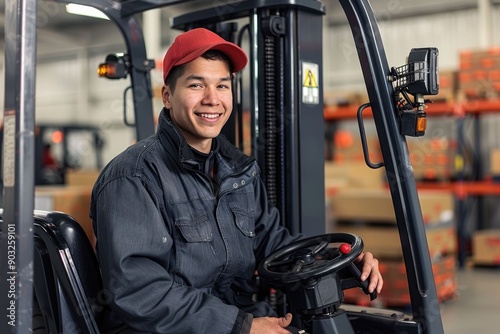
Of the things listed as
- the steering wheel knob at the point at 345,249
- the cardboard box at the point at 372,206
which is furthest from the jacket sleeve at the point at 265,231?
the cardboard box at the point at 372,206

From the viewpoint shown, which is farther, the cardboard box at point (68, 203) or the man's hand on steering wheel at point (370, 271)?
the cardboard box at point (68, 203)

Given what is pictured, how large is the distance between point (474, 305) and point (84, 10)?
18.3 feet

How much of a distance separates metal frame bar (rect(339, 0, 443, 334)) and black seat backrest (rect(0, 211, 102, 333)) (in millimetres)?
1235

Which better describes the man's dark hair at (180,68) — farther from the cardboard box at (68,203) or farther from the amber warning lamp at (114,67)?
the cardboard box at (68,203)

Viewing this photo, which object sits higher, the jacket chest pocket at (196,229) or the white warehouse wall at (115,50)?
the white warehouse wall at (115,50)

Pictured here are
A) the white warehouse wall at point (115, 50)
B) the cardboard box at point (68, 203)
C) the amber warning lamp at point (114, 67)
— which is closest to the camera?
the amber warning lamp at point (114, 67)

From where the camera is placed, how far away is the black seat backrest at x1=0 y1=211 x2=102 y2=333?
2.40 metres

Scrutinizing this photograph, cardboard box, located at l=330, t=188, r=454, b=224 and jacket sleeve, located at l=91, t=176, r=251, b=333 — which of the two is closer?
jacket sleeve, located at l=91, t=176, r=251, b=333

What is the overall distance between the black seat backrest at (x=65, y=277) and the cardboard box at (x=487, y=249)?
26.2 feet

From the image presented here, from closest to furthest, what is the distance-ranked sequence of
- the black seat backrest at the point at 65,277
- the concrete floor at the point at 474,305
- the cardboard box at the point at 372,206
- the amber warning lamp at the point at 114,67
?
the black seat backrest at the point at 65,277
the amber warning lamp at the point at 114,67
the concrete floor at the point at 474,305
the cardboard box at the point at 372,206

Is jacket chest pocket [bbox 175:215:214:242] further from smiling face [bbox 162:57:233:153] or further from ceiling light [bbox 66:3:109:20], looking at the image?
ceiling light [bbox 66:3:109:20]

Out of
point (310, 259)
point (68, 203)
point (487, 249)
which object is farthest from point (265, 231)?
point (487, 249)

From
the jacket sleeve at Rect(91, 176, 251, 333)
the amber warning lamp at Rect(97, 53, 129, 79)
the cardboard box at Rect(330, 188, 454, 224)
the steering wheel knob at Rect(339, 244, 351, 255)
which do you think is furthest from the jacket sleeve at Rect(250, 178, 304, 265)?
the cardboard box at Rect(330, 188, 454, 224)

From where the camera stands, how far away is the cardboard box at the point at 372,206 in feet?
22.6
